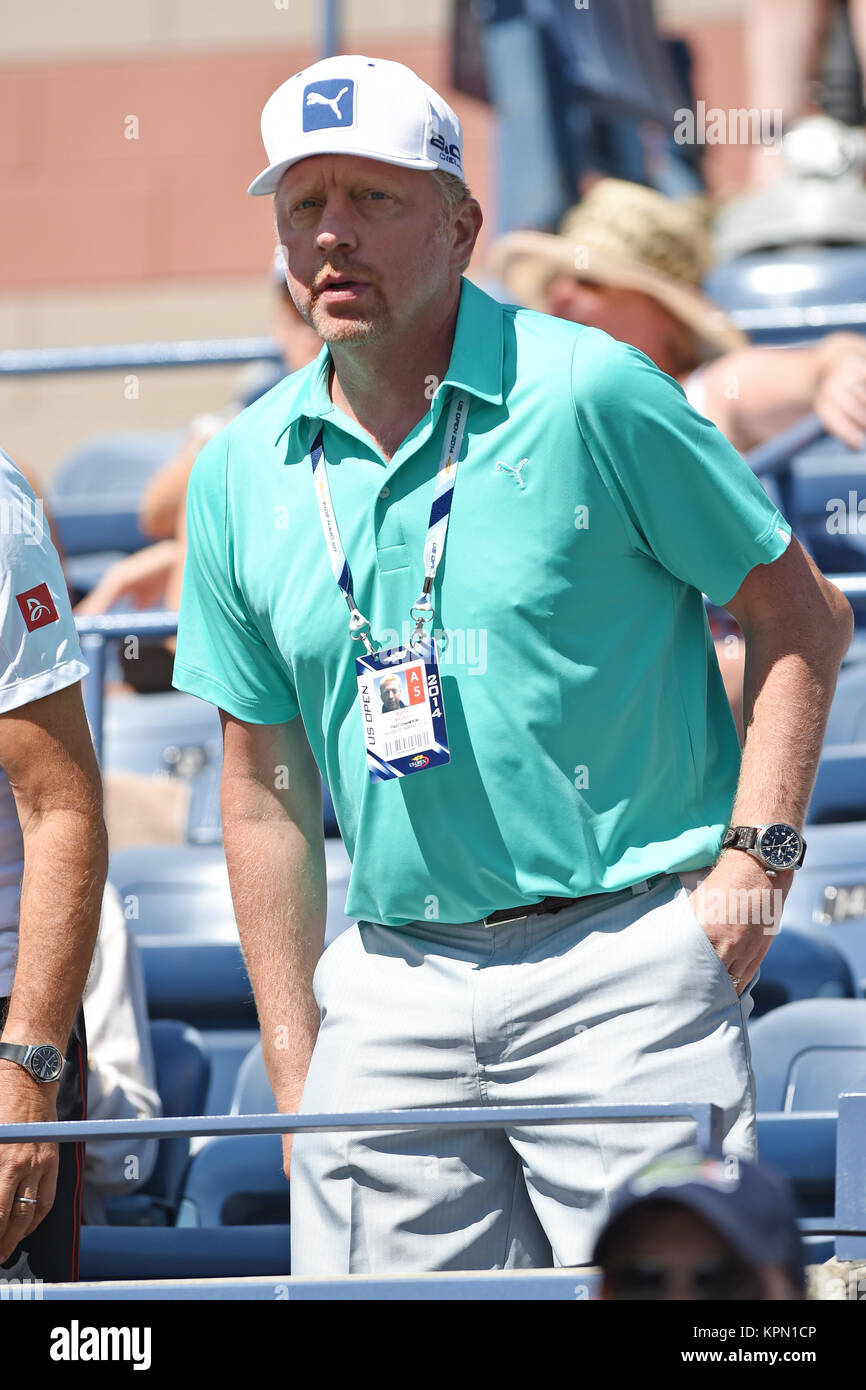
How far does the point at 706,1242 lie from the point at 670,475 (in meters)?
0.90

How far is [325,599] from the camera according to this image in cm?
194

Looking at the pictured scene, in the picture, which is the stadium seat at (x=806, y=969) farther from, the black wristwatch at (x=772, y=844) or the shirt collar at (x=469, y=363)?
the shirt collar at (x=469, y=363)

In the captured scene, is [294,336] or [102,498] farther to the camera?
[102,498]

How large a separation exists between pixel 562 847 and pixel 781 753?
244 mm

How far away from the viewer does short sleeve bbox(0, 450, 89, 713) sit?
2018mm

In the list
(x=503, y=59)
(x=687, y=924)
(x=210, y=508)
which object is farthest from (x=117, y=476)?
(x=687, y=924)

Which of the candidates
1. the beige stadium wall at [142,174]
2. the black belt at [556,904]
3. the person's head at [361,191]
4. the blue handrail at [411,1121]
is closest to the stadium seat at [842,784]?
the black belt at [556,904]

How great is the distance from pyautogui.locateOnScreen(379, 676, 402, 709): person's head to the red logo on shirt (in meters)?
0.40

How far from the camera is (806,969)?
3.03 metres

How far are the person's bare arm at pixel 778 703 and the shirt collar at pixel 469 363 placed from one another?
0.33 metres

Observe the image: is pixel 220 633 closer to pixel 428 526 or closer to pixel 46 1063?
pixel 428 526

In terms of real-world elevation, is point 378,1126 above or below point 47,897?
below

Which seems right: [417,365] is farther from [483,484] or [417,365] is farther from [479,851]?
[479,851]

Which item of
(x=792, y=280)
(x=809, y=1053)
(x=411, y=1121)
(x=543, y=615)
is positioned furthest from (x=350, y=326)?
(x=792, y=280)
